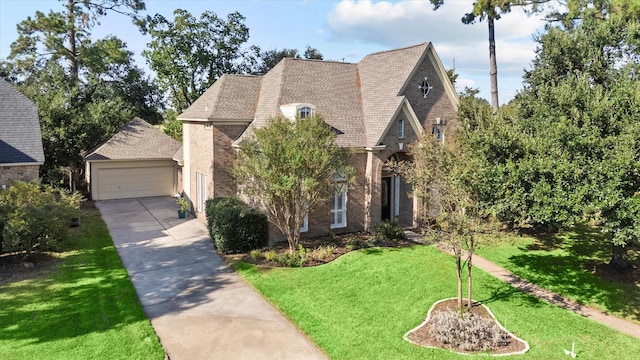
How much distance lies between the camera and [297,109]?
20.8 m

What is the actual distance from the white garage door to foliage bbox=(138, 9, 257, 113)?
38.4 ft

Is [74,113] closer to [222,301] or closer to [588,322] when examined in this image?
[222,301]

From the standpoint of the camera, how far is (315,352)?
11.1 meters

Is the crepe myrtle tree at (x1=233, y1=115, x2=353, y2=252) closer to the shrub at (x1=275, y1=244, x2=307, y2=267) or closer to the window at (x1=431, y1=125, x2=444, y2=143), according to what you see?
the shrub at (x1=275, y1=244, x2=307, y2=267)

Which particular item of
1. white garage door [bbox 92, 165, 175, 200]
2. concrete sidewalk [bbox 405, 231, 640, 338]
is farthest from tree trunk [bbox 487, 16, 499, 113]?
white garage door [bbox 92, 165, 175, 200]

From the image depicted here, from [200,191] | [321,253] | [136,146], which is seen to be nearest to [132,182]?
[136,146]

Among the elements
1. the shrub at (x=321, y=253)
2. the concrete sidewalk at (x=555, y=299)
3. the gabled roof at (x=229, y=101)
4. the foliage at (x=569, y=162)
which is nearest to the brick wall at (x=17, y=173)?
the gabled roof at (x=229, y=101)

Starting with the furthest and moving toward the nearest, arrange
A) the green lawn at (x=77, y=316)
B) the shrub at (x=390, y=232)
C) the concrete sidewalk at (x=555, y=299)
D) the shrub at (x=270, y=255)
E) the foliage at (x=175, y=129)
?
the foliage at (x=175, y=129) → the shrub at (x=390, y=232) → the shrub at (x=270, y=255) → the concrete sidewalk at (x=555, y=299) → the green lawn at (x=77, y=316)

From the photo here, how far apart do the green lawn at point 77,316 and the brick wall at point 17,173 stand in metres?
7.06

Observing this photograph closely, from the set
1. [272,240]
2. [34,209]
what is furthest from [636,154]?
[34,209]

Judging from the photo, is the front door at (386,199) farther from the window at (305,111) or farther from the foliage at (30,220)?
the foliage at (30,220)

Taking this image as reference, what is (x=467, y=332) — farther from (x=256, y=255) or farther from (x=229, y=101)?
(x=229, y=101)

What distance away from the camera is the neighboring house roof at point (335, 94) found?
22125 mm

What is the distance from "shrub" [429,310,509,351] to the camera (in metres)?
11.5
